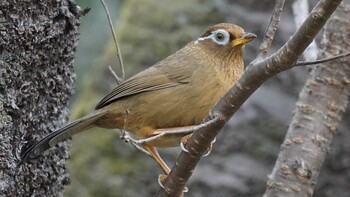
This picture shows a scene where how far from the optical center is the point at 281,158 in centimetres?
421

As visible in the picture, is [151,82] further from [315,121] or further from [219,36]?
[315,121]

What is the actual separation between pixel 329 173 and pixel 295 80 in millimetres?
747

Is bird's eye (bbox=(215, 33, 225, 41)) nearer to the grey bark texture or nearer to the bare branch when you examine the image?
the bare branch

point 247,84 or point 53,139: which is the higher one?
point 247,84

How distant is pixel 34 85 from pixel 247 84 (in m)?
1.18

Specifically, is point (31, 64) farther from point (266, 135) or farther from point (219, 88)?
point (266, 135)

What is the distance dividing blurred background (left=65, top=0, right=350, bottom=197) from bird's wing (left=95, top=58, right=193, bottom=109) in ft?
5.81

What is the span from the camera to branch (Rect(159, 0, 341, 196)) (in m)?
2.72

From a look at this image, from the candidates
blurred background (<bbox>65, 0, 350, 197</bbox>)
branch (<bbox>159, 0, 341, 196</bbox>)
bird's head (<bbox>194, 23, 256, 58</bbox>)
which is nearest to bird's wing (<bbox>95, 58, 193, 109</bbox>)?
bird's head (<bbox>194, 23, 256, 58</bbox>)

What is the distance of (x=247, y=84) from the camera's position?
2.95 meters

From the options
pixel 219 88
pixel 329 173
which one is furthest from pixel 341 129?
pixel 219 88

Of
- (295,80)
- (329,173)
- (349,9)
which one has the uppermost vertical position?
(349,9)

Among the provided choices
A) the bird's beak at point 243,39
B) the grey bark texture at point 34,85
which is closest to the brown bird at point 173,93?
the bird's beak at point 243,39

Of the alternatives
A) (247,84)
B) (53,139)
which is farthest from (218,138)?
(247,84)
